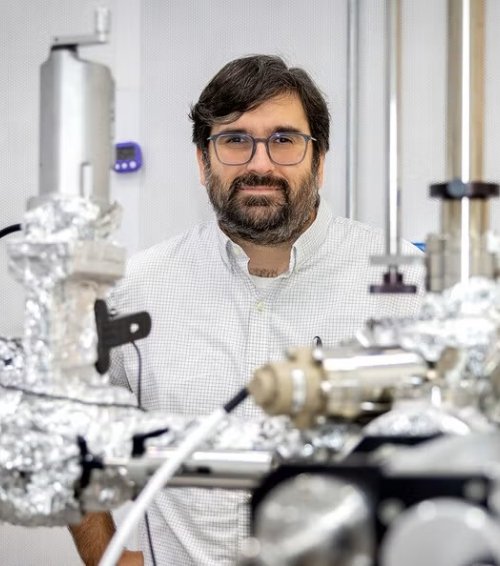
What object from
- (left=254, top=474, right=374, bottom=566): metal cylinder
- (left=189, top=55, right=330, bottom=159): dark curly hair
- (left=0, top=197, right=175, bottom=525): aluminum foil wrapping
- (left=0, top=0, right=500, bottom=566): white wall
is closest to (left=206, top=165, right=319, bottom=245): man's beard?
(left=189, top=55, right=330, bottom=159): dark curly hair

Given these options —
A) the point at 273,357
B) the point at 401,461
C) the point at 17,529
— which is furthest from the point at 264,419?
the point at 17,529

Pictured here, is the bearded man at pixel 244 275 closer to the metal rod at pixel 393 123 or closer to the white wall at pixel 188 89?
the white wall at pixel 188 89

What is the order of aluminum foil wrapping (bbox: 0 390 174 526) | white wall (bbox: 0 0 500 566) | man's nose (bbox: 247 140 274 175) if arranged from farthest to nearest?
white wall (bbox: 0 0 500 566)
man's nose (bbox: 247 140 274 175)
aluminum foil wrapping (bbox: 0 390 174 526)

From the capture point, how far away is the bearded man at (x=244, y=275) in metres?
1.43

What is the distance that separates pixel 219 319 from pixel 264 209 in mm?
200

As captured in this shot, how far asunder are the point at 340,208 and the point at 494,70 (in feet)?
1.48

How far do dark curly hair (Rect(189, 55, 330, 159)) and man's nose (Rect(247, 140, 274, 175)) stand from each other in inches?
3.2

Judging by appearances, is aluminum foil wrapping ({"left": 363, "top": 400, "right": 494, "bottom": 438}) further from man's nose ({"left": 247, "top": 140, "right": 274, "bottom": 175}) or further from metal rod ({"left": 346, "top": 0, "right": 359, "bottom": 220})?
metal rod ({"left": 346, "top": 0, "right": 359, "bottom": 220})

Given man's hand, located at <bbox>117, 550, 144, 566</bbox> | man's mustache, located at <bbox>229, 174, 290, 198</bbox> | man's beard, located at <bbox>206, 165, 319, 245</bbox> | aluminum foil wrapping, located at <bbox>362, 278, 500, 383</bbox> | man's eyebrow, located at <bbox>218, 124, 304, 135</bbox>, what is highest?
man's eyebrow, located at <bbox>218, 124, 304, 135</bbox>

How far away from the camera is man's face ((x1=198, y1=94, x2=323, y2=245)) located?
1488 millimetres

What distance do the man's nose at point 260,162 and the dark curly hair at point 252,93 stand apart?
0.27 ft

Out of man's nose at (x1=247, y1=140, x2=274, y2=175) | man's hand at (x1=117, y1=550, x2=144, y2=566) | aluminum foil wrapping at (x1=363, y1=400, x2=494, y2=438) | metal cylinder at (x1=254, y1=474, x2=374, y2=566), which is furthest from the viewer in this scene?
man's nose at (x1=247, y1=140, x2=274, y2=175)

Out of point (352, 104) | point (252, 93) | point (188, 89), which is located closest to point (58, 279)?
point (252, 93)

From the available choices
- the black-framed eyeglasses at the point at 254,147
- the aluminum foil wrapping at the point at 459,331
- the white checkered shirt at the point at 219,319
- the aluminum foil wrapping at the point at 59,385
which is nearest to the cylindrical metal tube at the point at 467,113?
the aluminum foil wrapping at the point at 459,331
